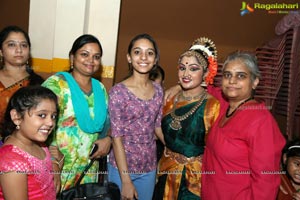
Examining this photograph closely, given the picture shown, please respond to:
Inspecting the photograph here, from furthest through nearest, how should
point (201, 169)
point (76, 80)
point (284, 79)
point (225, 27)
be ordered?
point (225, 27), point (284, 79), point (76, 80), point (201, 169)

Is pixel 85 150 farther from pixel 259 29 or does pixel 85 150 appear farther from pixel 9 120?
pixel 259 29

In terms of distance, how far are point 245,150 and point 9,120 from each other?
139 cm

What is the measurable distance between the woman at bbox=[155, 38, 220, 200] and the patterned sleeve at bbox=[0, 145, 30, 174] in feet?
3.46

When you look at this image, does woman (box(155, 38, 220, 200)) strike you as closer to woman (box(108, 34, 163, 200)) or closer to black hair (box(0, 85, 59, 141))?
woman (box(108, 34, 163, 200))

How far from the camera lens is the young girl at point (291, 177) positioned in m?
2.48

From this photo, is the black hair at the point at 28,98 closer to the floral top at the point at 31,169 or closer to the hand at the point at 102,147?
the floral top at the point at 31,169

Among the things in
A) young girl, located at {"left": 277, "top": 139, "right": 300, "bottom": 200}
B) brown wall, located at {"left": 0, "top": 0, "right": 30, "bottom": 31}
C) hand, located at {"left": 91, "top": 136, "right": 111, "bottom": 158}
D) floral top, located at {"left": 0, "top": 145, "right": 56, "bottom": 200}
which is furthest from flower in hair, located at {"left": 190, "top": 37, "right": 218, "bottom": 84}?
brown wall, located at {"left": 0, "top": 0, "right": 30, "bottom": 31}

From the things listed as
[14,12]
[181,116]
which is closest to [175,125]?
[181,116]

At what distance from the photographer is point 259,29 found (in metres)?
5.01

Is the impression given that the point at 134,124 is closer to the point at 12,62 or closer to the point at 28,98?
the point at 28,98

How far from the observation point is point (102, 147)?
2.17 meters

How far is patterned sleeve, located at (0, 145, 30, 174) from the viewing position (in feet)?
4.61

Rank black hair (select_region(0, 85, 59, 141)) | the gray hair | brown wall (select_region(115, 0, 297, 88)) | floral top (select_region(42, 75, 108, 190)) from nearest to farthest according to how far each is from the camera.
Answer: black hair (select_region(0, 85, 59, 141)) < the gray hair < floral top (select_region(42, 75, 108, 190)) < brown wall (select_region(115, 0, 297, 88))

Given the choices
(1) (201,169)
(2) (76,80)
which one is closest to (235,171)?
(1) (201,169)
